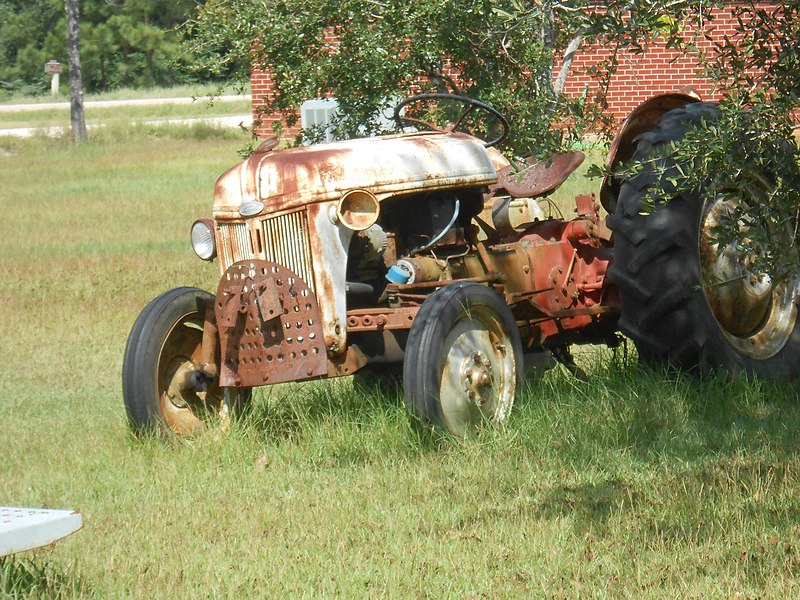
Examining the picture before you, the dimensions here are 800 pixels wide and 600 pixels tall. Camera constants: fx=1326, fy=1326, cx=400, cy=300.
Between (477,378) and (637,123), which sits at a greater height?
(637,123)

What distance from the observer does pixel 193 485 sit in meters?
5.34

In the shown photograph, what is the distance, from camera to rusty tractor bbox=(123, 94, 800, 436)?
18.6 ft

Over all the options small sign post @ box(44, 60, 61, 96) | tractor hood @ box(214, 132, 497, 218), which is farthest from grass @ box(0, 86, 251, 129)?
tractor hood @ box(214, 132, 497, 218)

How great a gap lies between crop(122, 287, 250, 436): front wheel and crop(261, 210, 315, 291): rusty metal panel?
0.57 m

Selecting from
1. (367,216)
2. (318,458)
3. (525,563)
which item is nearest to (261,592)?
(525,563)

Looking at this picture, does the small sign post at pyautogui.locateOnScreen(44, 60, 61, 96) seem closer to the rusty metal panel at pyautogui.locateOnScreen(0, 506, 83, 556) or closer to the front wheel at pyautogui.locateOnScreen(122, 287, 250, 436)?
the front wheel at pyautogui.locateOnScreen(122, 287, 250, 436)

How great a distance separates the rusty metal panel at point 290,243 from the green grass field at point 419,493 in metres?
0.76

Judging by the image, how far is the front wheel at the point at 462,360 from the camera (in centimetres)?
550

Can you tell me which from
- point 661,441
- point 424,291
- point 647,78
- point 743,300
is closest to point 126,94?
point 647,78

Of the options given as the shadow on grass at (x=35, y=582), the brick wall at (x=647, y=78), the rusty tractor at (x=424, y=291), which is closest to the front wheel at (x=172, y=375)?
the rusty tractor at (x=424, y=291)

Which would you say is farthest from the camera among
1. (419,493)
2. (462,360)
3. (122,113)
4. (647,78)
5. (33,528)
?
(122,113)

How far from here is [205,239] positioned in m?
6.09

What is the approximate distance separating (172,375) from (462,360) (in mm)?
→ 1388

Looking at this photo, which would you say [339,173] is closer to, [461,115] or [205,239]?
[205,239]
